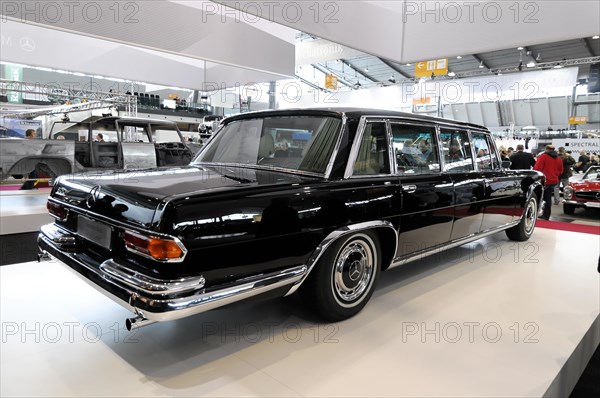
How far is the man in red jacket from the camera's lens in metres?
8.45

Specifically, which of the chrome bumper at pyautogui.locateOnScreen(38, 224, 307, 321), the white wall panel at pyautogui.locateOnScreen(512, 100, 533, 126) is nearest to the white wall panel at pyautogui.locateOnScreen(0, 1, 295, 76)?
the chrome bumper at pyautogui.locateOnScreen(38, 224, 307, 321)

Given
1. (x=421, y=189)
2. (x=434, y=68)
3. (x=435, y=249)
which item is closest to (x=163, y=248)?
(x=421, y=189)

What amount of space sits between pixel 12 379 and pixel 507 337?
2721 millimetres

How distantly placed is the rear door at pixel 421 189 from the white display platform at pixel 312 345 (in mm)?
442

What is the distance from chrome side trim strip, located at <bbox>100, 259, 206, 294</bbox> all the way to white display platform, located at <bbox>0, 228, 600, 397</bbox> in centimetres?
49

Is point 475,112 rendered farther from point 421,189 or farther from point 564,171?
point 421,189

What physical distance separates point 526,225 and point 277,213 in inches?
163

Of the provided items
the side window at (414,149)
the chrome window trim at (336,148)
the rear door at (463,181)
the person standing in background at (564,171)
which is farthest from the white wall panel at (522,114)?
the chrome window trim at (336,148)

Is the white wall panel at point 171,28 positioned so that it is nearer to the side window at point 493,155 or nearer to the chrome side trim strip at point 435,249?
the side window at point 493,155

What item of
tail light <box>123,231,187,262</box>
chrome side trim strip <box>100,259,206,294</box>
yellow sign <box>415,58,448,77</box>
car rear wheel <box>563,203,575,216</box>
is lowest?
car rear wheel <box>563,203,575,216</box>

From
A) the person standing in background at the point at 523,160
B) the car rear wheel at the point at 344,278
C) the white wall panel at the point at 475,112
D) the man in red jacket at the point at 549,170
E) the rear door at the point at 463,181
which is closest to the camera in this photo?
the car rear wheel at the point at 344,278

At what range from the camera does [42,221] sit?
14.9 ft

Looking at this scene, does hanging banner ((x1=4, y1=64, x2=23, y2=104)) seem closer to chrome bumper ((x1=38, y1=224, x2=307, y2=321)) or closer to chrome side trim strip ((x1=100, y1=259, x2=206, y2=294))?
chrome bumper ((x1=38, y1=224, x2=307, y2=321))

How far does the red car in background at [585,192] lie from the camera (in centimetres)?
916
